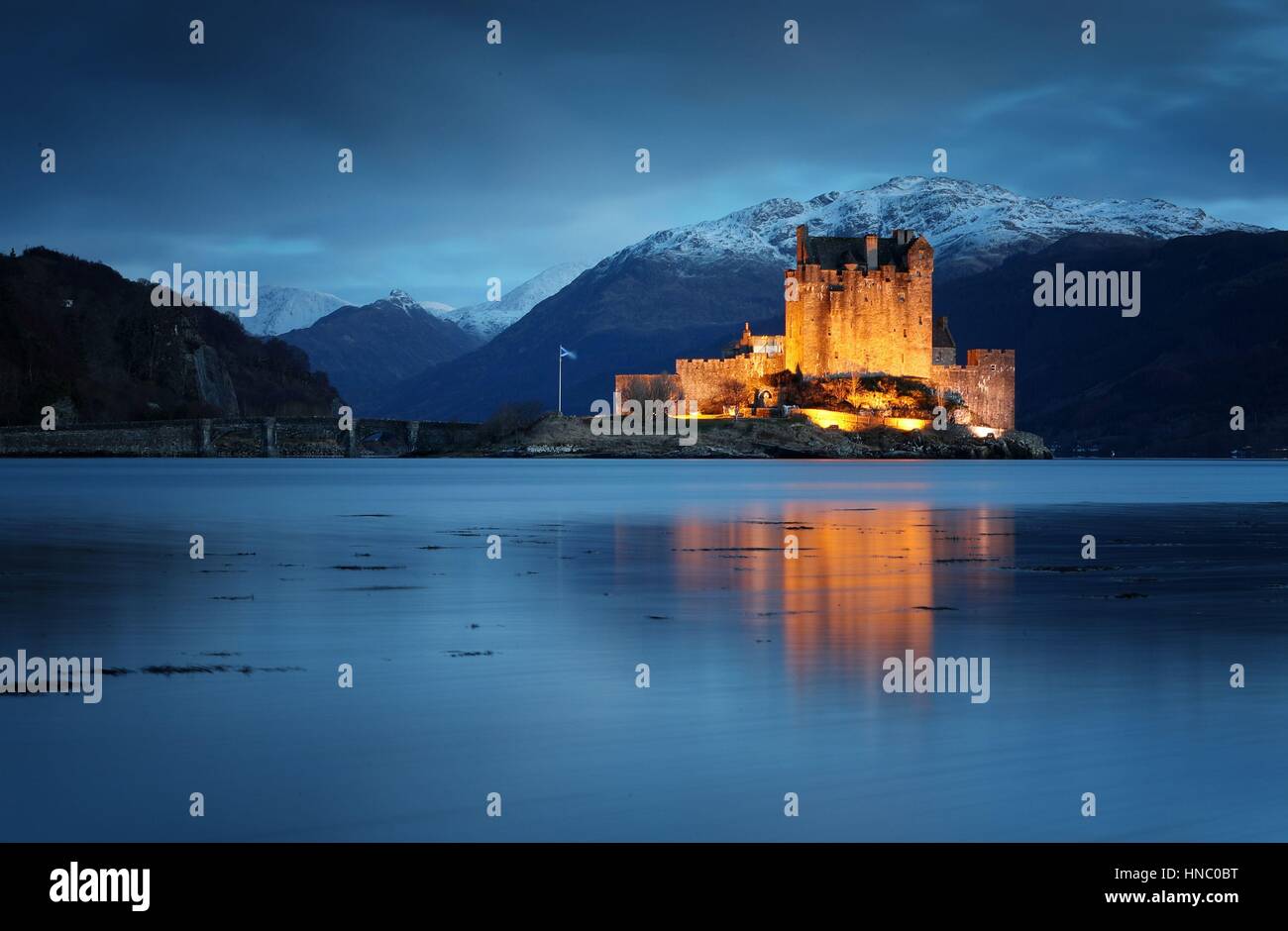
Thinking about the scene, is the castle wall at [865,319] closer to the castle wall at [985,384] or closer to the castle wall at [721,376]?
the castle wall at [985,384]

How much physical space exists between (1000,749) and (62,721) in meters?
6.08

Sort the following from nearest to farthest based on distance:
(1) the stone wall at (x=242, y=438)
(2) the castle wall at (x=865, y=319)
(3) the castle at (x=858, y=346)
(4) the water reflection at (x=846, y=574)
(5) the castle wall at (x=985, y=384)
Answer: (4) the water reflection at (x=846, y=574), (1) the stone wall at (x=242, y=438), (2) the castle wall at (x=865, y=319), (3) the castle at (x=858, y=346), (5) the castle wall at (x=985, y=384)

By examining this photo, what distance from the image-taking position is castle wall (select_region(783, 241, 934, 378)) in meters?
121

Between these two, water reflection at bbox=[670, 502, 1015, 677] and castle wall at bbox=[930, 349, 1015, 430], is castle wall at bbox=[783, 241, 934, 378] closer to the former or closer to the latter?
castle wall at bbox=[930, 349, 1015, 430]

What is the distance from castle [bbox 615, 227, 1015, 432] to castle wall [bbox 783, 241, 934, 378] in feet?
0.27

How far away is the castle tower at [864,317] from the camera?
120938 mm

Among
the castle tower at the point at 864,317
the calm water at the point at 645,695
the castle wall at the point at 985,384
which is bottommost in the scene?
the calm water at the point at 645,695

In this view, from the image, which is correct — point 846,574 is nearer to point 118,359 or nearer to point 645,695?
point 645,695

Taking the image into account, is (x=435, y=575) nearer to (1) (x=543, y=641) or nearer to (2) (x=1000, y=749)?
(1) (x=543, y=641)

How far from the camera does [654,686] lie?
11.3m

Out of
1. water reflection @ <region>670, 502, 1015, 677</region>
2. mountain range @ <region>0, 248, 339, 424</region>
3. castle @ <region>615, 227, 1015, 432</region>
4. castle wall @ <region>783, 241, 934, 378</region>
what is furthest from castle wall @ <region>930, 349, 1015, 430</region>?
water reflection @ <region>670, 502, 1015, 677</region>

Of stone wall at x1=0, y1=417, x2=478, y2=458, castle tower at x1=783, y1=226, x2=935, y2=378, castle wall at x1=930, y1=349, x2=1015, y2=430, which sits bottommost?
stone wall at x1=0, y1=417, x2=478, y2=458

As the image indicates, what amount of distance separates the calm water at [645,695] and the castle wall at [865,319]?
96.0 metres

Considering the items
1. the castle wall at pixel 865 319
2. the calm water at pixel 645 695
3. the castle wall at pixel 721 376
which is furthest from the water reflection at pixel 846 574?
the castle wall at pixel 721 376
